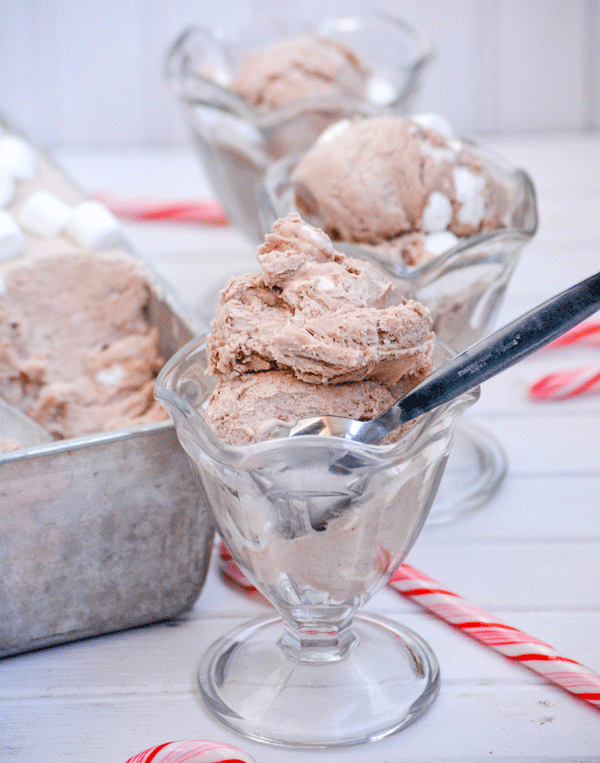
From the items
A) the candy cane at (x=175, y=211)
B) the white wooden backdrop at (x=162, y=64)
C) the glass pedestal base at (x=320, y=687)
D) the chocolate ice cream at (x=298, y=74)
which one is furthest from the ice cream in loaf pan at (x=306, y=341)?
the white wooden backdrop at (x=162, y=64)

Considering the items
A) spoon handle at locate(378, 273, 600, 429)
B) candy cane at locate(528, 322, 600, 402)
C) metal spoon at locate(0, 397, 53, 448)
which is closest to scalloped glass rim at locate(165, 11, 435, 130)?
candy cane at locate(528, 322, 600, 402)

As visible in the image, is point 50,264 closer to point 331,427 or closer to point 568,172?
point 331,427

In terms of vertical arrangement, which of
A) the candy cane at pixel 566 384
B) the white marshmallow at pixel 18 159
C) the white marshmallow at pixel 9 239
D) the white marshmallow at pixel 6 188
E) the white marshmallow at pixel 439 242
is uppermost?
the white marshmallow at pixel 18 159


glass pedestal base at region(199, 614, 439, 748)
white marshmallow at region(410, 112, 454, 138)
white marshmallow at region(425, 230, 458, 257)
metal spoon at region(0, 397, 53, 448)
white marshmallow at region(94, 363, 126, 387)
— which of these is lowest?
glass pedestal base at region(199, 614, 439, 748)

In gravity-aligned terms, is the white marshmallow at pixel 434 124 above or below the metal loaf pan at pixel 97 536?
above

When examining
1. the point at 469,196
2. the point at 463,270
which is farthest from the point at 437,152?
the point at 463,270

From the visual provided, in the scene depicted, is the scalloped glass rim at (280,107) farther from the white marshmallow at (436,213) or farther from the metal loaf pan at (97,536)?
the metal loaf pan at (97,536)

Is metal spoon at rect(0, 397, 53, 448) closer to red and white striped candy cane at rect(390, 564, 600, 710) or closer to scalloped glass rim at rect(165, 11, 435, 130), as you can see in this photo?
red and white striped candy cane at rect(390, 564, 600, 710)
